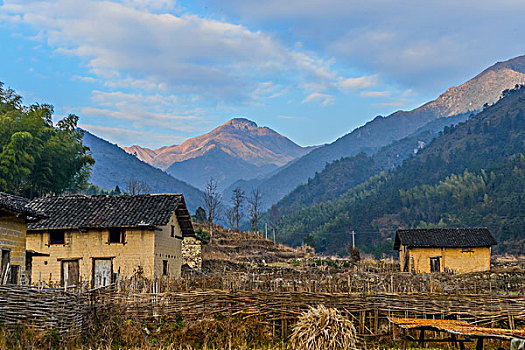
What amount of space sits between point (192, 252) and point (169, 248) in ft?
29.7

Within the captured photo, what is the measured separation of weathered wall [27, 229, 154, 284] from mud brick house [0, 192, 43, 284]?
31.2 ft

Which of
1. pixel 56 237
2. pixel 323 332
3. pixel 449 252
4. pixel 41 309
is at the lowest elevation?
pixel 323 332

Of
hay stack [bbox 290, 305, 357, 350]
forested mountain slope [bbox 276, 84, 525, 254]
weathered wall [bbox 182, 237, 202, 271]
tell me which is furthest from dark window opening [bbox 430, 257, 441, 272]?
forested mountain slope [bbox 276, 84, 525, 254]

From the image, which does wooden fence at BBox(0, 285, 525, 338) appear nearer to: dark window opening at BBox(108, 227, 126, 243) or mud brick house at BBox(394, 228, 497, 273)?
dark window opening at BBox(108, 227, 126, 243)

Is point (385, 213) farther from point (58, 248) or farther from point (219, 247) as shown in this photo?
point (58, 248)

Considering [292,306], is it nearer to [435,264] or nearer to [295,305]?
[295,305]

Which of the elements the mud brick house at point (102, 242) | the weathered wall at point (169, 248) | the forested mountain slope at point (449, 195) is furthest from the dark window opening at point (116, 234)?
the forested mountain slope at point (449, 195)

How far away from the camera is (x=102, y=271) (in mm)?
29625

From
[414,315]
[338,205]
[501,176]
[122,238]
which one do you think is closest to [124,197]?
[122,238]

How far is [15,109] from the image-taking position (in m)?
50.6

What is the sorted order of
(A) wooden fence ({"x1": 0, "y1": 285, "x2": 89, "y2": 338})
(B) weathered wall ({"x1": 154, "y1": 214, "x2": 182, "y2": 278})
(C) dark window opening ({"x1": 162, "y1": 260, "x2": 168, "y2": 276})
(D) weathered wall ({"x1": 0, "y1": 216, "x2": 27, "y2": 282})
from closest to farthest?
(A) wooden fence ({"x1": 0, "y1": 285, "x2": 89, "y2": 338}) → (D) weathered wall ({"x1": 0, "y1": 216, "x2": 27, "y2": 282}) → (B) weathered wall ({"x1": 154, "y1": 214, "x2": 182, "y2": 278}) → (C) dark window opening ({"x1": 162, "y1": 260, "x2": 168, "y2": 276})

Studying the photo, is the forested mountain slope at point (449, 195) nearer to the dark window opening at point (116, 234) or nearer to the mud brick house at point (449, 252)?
the mud brick house at point (449, 252)

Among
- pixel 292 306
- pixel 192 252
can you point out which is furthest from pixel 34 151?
pixel 292 306

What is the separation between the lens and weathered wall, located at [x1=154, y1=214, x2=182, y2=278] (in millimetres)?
29891
